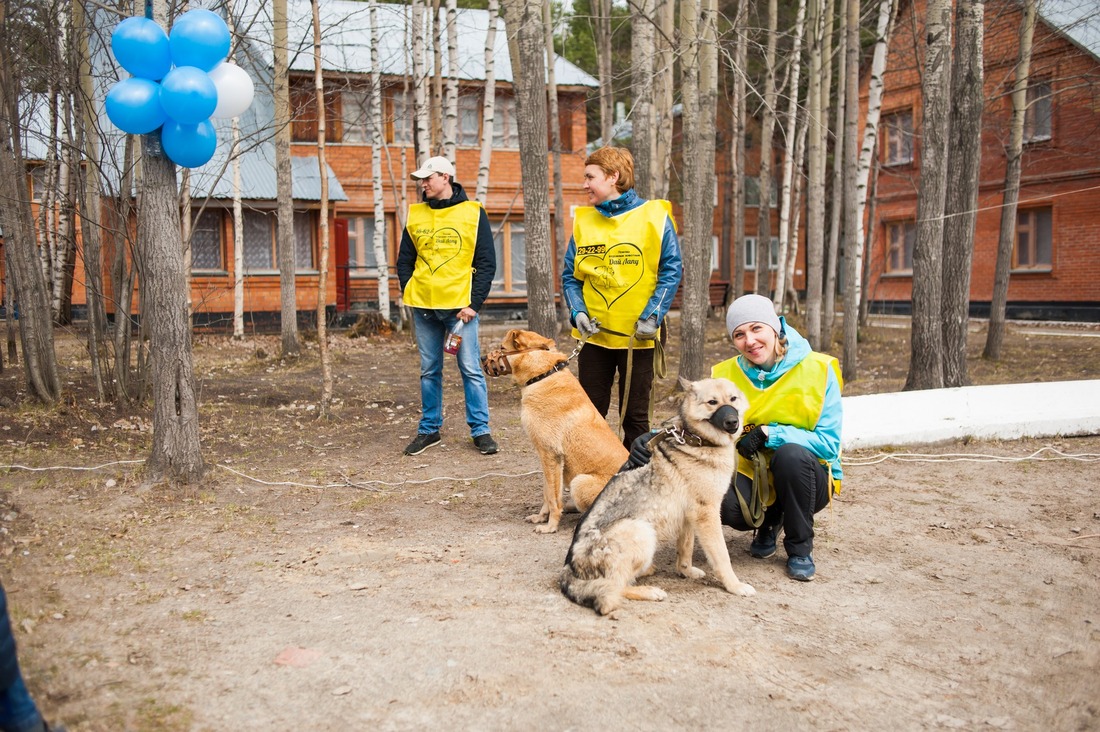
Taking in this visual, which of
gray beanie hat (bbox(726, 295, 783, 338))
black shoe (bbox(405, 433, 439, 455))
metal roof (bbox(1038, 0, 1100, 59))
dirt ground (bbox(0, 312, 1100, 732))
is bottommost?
dirt ground (bbox(0, 312, 1100, 732))

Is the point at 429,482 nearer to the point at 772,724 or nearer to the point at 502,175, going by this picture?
the point at 772,724

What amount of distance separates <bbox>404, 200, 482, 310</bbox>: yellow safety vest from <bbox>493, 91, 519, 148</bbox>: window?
1905 cm

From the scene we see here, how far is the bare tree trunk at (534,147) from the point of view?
29.4ft

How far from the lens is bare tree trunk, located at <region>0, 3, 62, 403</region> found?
8102mm

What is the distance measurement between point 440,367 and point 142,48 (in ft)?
10.8

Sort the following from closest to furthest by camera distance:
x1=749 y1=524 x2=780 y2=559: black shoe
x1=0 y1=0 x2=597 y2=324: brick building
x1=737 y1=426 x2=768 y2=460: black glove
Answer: x1=737 y1=426 x2=768 y2=460: black glove → x1=749 y1=524 x2=780 y2=559: black shoe → x1=0 y1=0 x2=597 y2=324: brick building

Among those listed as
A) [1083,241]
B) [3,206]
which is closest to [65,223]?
[3,206]

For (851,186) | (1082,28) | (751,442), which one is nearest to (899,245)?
(1082,28)

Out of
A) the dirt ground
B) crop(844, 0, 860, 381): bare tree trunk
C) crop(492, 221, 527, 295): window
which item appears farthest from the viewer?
crop(492, 221, 527, 295): window

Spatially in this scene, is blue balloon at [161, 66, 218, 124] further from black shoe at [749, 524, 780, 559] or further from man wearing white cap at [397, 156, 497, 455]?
black shoe at [749, 524, 780, 559]

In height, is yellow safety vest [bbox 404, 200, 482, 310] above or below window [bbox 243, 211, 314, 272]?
below

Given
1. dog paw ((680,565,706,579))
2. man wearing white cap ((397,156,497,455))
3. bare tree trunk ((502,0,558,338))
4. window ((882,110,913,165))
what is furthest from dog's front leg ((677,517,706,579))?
window ((882,110,913,165))

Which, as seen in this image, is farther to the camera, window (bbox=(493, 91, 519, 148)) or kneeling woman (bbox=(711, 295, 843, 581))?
window (bbox=(493, 91, 519, 148))

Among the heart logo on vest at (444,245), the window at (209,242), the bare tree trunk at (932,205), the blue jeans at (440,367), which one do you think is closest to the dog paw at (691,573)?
the blue jeans at (440,367)
